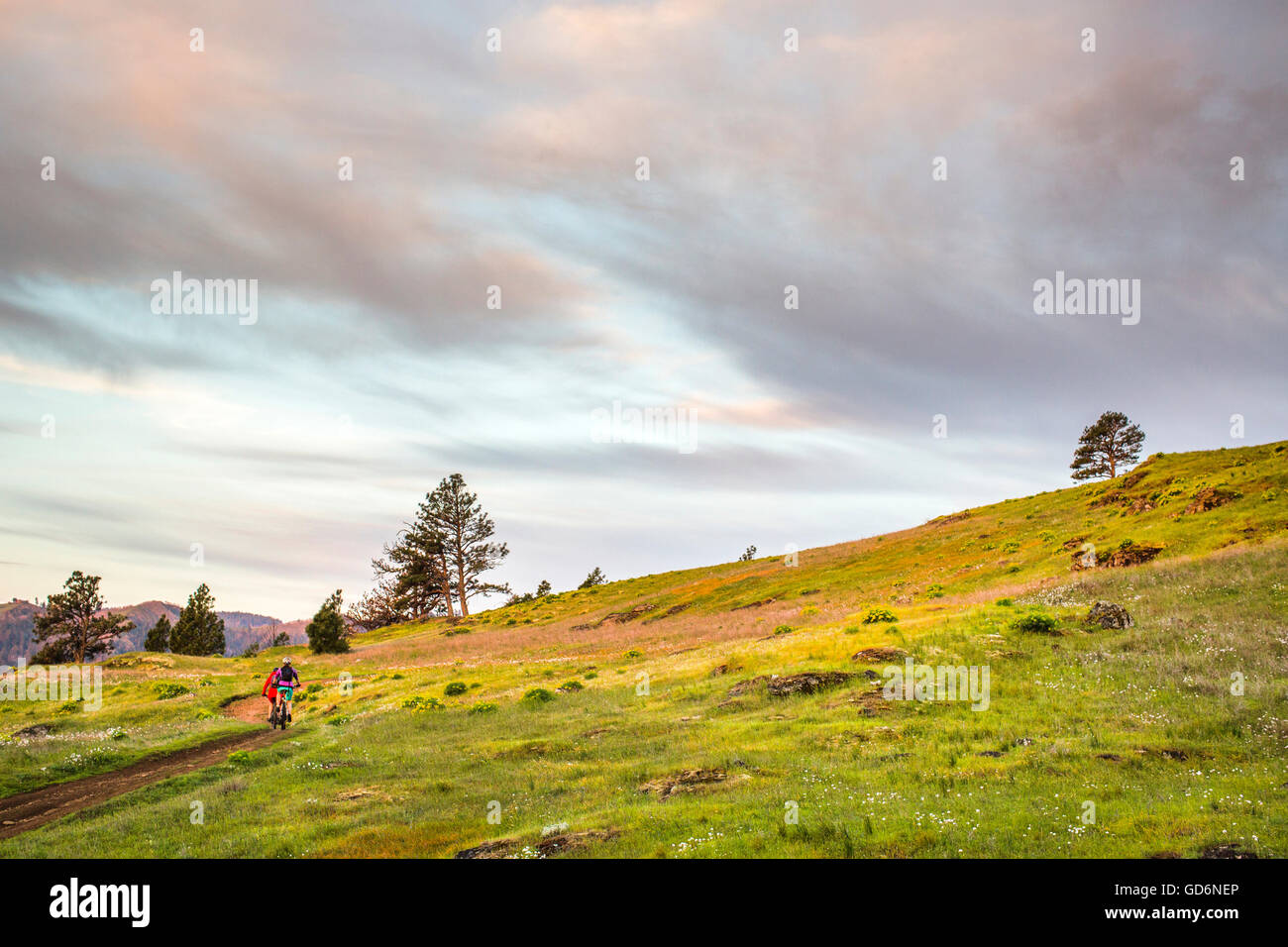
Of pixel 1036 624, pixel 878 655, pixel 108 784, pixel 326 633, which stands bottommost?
pixel 326 633

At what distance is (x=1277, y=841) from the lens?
1098 cm

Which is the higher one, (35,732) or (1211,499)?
(1211,499)

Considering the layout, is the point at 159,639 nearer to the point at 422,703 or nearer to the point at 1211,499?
the point at 422,703

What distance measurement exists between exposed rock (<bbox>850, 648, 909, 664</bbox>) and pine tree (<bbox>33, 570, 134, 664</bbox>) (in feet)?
378

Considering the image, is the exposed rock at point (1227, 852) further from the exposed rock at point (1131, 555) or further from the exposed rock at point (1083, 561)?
the exposed rock at point (1083, 561)

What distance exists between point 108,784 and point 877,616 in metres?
34.0

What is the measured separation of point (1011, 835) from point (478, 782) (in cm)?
1365

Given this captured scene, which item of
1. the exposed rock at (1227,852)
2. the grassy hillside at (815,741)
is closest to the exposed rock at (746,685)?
the grassy hillside at (815,741)

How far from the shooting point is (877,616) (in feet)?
127

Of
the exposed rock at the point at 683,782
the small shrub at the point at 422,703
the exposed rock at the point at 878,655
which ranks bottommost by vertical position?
the small shrub at the point at 422,703

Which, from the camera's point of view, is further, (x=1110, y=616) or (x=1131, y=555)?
(x=1131, y=555)

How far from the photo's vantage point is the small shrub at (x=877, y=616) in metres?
37.9

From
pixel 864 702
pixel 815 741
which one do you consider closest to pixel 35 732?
pixel 815 741

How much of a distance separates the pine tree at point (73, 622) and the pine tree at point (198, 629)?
1060 cm
